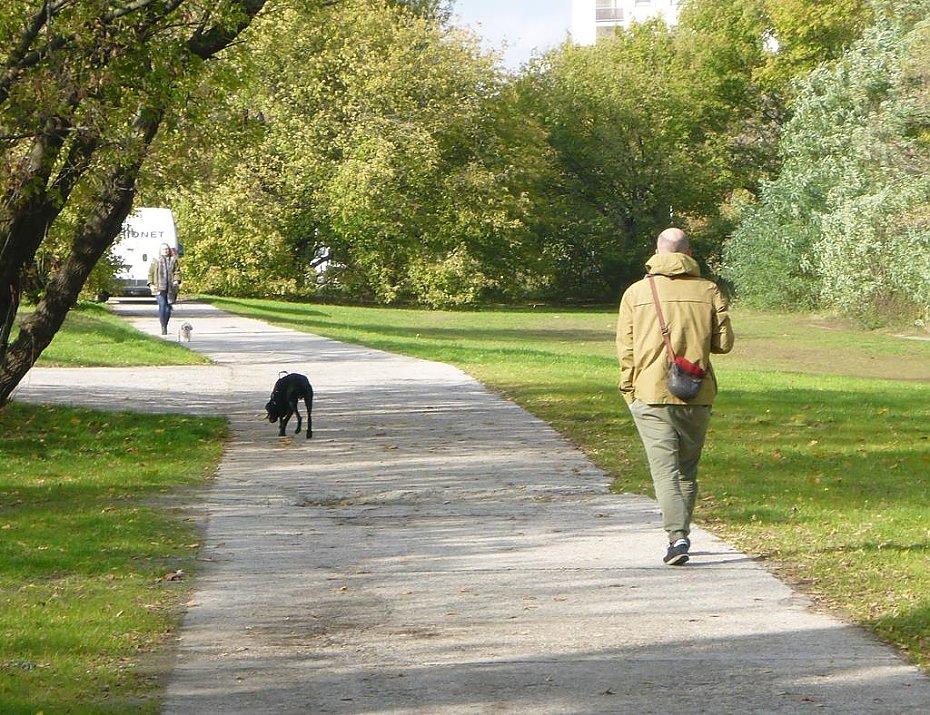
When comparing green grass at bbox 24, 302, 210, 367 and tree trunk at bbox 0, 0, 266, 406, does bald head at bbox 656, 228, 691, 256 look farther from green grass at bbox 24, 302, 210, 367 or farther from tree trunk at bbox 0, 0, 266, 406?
green grass at bbox 24, 302, 210, 367

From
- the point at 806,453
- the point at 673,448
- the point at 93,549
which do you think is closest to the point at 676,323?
the point at 673,448

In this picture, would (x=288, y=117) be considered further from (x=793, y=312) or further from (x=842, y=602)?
(x=842, y=602)

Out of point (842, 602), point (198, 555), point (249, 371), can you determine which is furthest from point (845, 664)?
point (249, 371)

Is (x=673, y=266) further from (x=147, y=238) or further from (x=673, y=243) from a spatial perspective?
(x=147, y=238)

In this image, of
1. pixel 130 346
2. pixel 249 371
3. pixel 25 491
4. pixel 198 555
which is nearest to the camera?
pixel 198 555

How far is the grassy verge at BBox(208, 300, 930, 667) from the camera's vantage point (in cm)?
780

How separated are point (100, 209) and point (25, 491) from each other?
3.90 meters

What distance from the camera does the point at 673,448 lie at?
8188mm

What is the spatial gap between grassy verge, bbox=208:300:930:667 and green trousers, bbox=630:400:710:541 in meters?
0.62

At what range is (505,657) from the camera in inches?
240

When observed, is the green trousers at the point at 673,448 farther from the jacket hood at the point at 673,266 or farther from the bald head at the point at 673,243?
the bald head at the point at 673,243

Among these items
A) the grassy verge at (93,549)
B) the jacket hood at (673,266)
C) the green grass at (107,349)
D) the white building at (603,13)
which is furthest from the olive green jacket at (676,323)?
the white building at (603,13)

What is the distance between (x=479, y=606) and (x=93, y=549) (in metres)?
2.65

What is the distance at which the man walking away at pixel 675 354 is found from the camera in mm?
8055
